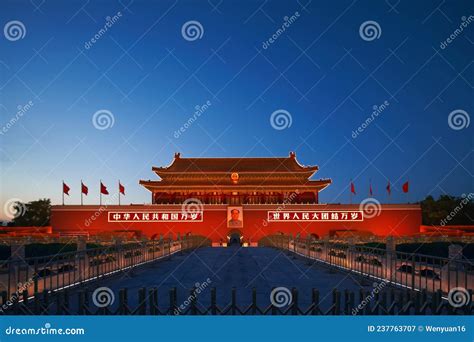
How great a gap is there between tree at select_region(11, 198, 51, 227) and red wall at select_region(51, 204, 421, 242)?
19.4 ft

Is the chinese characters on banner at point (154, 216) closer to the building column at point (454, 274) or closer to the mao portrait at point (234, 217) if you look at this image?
the mao portrait at point (234, 217)

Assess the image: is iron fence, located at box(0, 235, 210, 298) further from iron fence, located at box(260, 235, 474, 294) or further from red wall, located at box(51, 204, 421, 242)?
red wall, located at box(51, 204, 421, 242)

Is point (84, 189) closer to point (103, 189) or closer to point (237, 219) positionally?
point (103, 189)

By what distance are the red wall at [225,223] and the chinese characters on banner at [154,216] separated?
0.27m

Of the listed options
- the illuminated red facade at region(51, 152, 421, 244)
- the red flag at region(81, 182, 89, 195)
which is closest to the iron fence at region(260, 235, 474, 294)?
the illuminated red facade at region(51, 152, 421, 244)

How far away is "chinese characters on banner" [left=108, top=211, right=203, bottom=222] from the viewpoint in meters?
37.2

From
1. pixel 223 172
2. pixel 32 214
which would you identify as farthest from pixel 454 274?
pixel 32 214

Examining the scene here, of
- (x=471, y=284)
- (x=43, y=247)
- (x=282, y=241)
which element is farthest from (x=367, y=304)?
(x=282, y=241)

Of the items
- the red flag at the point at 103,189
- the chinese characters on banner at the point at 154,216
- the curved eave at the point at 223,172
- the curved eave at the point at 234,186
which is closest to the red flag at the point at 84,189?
the red flag at the point at 103,189

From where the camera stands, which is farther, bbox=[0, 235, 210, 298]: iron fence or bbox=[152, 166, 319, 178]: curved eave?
bbox=[152, 166, 319, 178]: curved eave

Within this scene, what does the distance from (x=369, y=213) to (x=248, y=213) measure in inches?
355

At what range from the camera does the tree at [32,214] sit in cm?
4234
